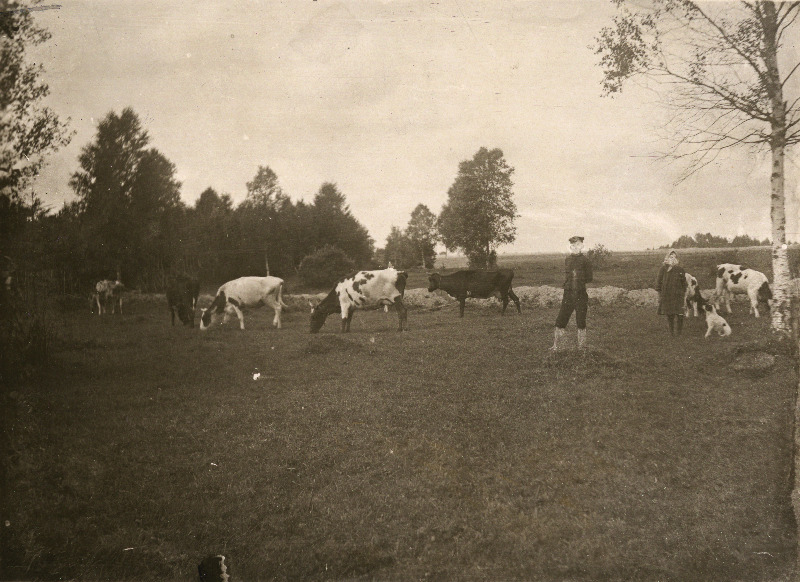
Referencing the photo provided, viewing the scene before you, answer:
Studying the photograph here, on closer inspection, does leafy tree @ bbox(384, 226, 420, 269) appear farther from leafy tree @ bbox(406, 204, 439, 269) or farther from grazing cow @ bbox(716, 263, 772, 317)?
grazing cow @ bbox(716, 263, 772, 317)

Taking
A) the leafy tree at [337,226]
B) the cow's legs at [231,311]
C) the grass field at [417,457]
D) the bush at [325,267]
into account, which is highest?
the leafy tree at [337,226]

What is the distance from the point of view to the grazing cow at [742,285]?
12.6 feet

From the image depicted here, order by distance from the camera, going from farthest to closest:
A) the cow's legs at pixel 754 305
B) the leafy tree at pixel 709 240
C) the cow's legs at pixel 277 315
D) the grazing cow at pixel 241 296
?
1. the cow's legs at pixel 277 315
2. the grazing cow at pixel 241 296
3. the leafy tree at pixel 709 240
4. the cow's legs at pixel 754 305

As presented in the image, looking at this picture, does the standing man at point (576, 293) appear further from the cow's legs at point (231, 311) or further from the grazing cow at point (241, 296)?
the cow's legs at point (231, 311)

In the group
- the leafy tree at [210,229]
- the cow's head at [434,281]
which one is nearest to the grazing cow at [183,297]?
the leafy tree at [210,229]

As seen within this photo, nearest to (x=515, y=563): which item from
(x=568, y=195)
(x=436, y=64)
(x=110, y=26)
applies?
(x=568, y=195)

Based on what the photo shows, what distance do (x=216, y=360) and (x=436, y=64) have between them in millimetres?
3226

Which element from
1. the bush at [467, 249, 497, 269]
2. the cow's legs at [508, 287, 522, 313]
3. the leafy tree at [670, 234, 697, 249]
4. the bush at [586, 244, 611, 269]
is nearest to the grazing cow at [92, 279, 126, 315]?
the bush at [467, 249, 497, 269]

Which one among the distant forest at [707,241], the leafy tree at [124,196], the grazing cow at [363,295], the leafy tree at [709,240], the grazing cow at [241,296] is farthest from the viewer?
the grazing cow at [363,295]

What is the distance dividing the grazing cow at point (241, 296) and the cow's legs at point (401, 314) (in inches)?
63.4

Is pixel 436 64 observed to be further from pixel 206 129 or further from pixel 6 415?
pixel 6 415

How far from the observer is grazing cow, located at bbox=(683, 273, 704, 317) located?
4070 mm

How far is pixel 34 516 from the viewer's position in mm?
3012

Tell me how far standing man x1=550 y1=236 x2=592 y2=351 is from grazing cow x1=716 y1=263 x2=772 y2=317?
1155 mm
